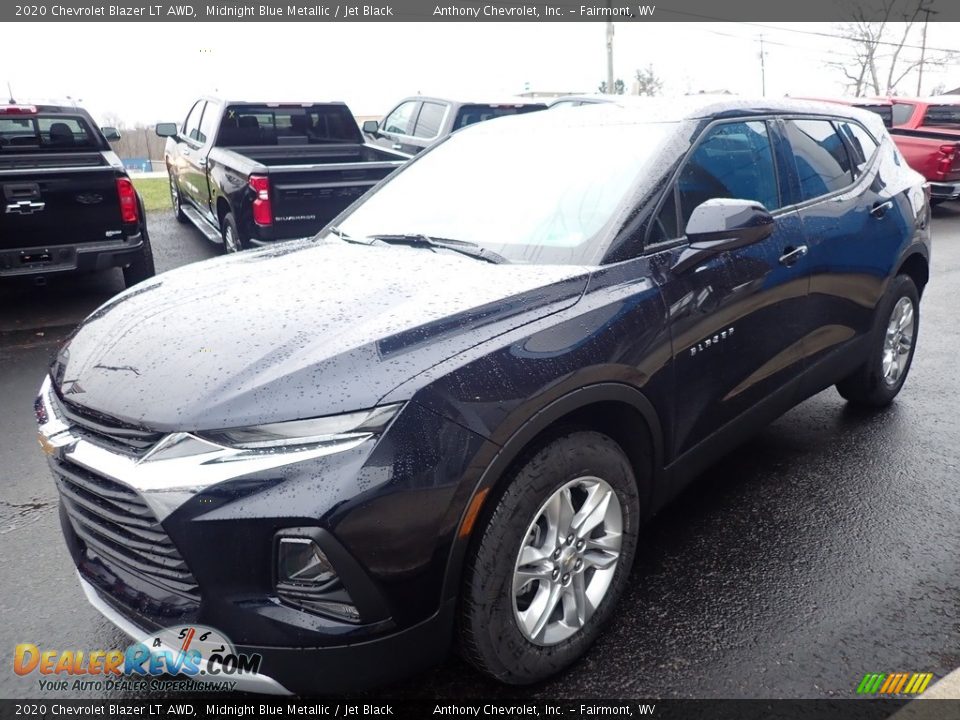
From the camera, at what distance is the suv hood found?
78.7 inches

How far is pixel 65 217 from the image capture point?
21.0 ft

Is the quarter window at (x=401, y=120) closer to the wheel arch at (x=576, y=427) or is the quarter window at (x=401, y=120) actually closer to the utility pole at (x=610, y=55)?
the wheel arch at (x=576, y=427)

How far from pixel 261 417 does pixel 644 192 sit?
1641 mm

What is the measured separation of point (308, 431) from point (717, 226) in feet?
5.47

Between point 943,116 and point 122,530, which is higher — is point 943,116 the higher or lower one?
the higher one

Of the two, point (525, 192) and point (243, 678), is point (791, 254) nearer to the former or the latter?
point (525, 192)

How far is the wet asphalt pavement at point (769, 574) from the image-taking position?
251cm

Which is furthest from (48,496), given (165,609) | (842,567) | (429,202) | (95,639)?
(842,567)

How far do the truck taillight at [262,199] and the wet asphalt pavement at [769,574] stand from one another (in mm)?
2624

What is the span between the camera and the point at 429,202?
3395mm

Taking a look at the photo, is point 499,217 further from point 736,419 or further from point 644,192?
point 736,419

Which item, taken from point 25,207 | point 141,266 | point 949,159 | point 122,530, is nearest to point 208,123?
point 141,266

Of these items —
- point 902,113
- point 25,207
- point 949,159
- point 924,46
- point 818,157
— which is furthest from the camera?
point 924,46

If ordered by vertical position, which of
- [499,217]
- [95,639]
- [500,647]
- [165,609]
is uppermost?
[499,217]
